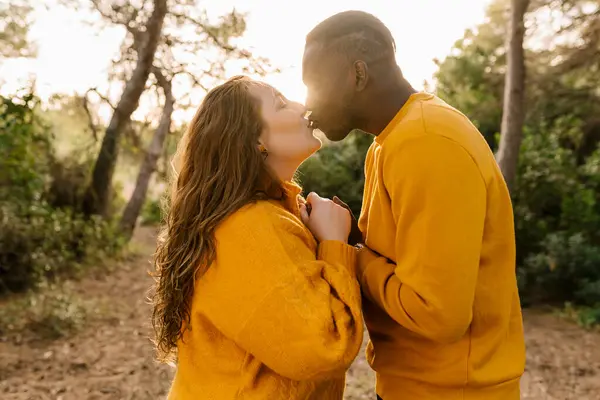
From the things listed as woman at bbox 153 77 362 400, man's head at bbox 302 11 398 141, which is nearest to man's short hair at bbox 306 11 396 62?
man's head at bbox 302 11 398 141

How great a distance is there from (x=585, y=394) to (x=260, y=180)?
4718 mm

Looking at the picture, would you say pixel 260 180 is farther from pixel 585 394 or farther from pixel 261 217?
pixel 585 394

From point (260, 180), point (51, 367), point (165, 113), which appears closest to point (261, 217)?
point (260, 180)

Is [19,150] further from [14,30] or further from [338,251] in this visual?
[338,251]

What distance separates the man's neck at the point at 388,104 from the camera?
1.69 m

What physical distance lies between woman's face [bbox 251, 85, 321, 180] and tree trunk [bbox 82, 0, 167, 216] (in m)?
9.75

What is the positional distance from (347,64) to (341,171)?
10.9 m

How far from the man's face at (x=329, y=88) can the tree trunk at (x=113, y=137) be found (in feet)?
32.5

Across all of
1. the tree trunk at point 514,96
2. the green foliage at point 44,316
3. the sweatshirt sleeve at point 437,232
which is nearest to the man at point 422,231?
the sweatshirt sleeve at point 437,232

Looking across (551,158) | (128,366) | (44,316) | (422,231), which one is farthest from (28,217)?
(551,158)

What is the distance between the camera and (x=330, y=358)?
1.52m

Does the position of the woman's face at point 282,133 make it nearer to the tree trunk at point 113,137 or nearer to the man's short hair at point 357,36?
the man's short hair at point 357,36

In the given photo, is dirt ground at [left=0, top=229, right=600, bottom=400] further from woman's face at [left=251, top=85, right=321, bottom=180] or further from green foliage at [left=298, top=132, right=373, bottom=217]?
green foliage at [left=298, top=132, right=373, bottom=217]

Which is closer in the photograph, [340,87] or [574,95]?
[340,87]
